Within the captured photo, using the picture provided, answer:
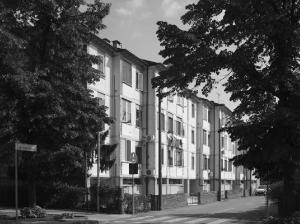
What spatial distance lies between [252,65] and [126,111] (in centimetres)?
2546

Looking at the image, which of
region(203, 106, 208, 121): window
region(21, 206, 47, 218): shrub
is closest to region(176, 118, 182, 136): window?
region(203, 106, 208, 121): window

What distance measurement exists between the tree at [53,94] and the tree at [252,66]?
19.1 feet

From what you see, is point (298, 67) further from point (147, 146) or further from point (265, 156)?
point (147, 146)

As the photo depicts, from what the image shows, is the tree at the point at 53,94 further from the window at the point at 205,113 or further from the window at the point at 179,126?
the window at the point at 205,113

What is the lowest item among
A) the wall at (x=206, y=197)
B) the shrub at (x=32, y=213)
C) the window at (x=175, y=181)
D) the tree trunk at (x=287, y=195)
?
the wall at (x=206, y=197)

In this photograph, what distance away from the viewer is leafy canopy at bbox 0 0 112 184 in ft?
68.4

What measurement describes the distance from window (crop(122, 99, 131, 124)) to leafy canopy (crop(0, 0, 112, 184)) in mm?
17526

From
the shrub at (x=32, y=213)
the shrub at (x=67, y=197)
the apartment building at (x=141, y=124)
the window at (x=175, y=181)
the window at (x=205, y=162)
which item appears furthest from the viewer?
the window at (x=205, y=162)

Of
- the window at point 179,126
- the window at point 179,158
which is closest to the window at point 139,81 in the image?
the window at point 179,126

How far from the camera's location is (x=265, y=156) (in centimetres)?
1550

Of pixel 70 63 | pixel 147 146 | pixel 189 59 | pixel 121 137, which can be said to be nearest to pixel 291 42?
pixel 189 59

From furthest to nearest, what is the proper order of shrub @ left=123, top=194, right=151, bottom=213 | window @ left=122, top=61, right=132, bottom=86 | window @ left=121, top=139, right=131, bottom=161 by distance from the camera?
window @ left=122, top=61, right=132, bottom=86
window @ left=121, top=139, right=131, bottom=161
shrub @ left=123, top=194, right=151, bottom=213

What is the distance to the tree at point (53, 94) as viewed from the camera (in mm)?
20844

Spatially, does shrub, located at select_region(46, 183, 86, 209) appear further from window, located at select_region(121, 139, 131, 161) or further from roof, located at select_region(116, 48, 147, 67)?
roof, located at select_region(116, 48, 147, 67)
